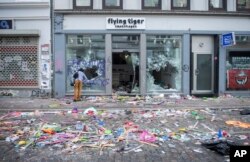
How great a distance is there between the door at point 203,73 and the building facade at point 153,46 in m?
0.03

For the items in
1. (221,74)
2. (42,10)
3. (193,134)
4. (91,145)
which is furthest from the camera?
(221,74)

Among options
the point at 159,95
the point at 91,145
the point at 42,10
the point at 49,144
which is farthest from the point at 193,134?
the point at 42,10

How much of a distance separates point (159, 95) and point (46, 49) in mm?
6393

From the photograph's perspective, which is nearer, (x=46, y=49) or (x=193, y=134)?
(x=193, y=134)

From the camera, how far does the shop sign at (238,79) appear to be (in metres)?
19.4

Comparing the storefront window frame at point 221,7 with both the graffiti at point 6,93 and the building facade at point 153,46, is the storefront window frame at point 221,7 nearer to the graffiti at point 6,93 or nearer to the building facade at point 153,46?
the building facade at point 153,46

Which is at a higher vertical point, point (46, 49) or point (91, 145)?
point (46, 49)

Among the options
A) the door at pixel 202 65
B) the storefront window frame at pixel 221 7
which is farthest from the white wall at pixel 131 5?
the storefront window frame at pixel 221 7

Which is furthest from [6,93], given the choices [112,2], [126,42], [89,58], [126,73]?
[112,2]

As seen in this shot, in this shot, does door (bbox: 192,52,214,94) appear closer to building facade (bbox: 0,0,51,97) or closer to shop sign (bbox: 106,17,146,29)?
shop sign (bbox: 106,17,146,29)

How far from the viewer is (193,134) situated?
9.41m

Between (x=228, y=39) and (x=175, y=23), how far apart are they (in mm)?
2870

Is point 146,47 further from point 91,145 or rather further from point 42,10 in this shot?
point 91,145

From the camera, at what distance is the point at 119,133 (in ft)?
30.6
